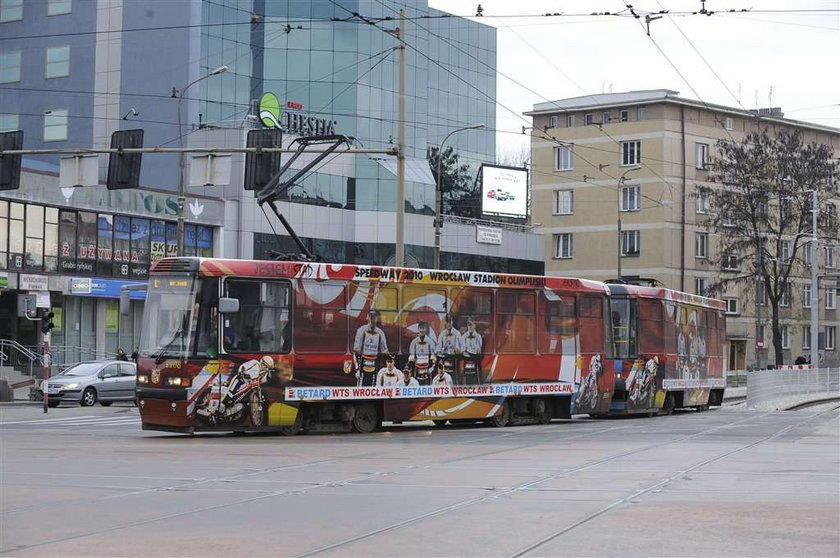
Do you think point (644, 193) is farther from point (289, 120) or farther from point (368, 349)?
point (368, 349)

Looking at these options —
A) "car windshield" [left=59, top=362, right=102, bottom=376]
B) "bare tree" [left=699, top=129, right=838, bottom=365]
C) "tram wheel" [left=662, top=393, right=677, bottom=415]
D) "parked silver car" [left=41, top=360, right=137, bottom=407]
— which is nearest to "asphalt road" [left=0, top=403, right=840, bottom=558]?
"tram wheel" [left=662, top=393, right=677, bottom=415]

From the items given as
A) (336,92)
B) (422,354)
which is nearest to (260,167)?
(422,354)

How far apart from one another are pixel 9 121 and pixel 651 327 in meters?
46.5

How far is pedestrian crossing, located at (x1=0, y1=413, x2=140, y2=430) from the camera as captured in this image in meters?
27.8

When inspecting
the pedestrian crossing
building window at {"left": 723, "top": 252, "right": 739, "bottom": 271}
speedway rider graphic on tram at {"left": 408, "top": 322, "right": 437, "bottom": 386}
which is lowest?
the pedestrian crossing

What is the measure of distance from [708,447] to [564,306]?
27.1 ft

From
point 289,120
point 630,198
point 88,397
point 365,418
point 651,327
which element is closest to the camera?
point 365,418

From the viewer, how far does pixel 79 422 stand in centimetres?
3025

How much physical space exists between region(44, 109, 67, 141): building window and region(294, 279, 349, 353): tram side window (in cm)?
4657

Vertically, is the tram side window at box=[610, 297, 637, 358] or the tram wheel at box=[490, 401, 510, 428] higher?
the tram side window at box=[610, 297, 637, 358]

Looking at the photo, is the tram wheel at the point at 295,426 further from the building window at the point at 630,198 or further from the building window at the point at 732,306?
the building window at the point at 732,306

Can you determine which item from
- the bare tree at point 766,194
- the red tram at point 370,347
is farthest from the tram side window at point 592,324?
the bare tree at point 766,194

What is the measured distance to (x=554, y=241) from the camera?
86875mm

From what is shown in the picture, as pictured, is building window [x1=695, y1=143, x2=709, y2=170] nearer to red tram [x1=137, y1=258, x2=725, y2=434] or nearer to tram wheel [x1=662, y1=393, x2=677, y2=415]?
tram wheel [x1=662, y1=393, x2=677, y2=415]
